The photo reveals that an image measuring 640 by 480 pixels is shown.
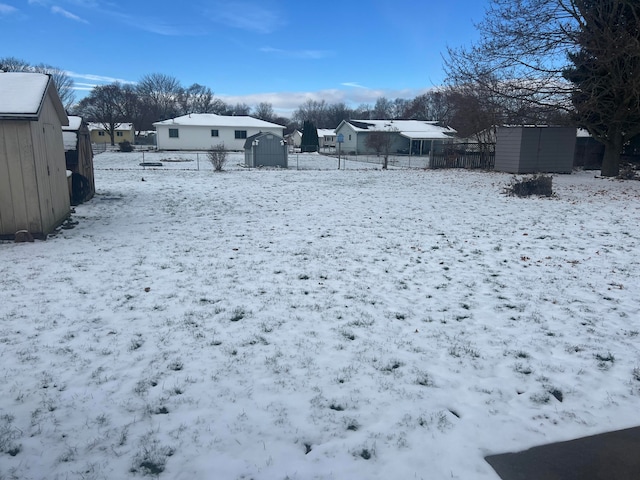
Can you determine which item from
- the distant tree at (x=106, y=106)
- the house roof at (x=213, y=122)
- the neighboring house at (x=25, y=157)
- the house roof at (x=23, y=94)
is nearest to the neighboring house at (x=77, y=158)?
the house roof at (x=23, y=94)

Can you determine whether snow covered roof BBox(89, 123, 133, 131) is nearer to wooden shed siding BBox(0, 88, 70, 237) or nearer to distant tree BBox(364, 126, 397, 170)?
distant tree BBox(364, 126, 397, 170)

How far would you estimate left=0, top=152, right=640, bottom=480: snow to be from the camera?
286 centimetres

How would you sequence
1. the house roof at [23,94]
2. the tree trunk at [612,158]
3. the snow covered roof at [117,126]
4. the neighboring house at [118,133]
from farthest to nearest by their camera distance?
the neighboring house at [118,133] → the snow covered roof at [117,126] → the tree trunk at [612,158] → the house roof at [23,94]

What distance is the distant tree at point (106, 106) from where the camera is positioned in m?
66.1

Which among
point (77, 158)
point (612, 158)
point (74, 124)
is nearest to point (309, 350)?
point (77, 158)

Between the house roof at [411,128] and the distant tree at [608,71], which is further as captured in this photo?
the house roof at [411,128]

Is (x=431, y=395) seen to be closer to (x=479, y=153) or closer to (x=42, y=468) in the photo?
(x=42, y=468)

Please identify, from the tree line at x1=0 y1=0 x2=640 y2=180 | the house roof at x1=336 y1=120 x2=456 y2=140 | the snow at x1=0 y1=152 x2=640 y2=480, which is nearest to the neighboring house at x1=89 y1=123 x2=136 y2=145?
the house roof at x1=336 y1=120 x2=456 y2=140

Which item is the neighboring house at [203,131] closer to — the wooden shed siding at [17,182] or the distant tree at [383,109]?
the wooden shed siding at [17,182]

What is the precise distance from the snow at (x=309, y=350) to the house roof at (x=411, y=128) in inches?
1636

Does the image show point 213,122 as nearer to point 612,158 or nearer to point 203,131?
point 203,131

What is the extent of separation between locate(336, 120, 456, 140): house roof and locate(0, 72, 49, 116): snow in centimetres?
4244

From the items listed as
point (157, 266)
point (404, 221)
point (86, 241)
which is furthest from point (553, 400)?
point (86, 241)

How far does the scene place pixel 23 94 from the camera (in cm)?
796
